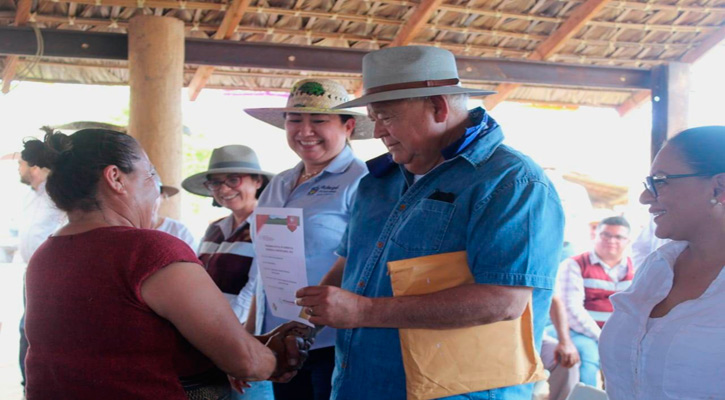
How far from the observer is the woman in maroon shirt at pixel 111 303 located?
1.80 meters

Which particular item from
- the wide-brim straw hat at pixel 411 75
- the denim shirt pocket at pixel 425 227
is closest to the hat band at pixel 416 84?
the wide-brim straw hat at pixel 411 75

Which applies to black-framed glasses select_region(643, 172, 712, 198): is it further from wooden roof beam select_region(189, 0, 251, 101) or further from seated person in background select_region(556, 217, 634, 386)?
wooden roof beam select_region(189, 0, 251, 101)

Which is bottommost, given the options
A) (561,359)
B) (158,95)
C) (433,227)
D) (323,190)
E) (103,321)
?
(561,359)

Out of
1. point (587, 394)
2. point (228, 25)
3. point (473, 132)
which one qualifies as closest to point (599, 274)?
point (587, 394)

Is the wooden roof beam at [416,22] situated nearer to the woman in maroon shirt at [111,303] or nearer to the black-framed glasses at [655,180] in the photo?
the black-framed glasses at [655,180]

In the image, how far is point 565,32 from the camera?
663cm

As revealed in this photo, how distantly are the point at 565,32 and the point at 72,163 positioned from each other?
18.5ft

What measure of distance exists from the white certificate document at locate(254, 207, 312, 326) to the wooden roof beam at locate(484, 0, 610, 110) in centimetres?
428

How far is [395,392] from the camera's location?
6.46ft

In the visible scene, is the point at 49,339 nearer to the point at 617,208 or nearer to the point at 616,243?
the point at 616,243

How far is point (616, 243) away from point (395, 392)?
4.61 metres

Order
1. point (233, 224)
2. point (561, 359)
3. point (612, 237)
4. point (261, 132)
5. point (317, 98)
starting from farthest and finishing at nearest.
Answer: point (261, 132), point (612, 237), point (561, 359), point (233, 224), point (317, 98)

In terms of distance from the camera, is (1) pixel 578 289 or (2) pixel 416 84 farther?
(1) pixel 578 289

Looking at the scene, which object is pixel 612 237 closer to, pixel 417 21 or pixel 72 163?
pixel 417 21
